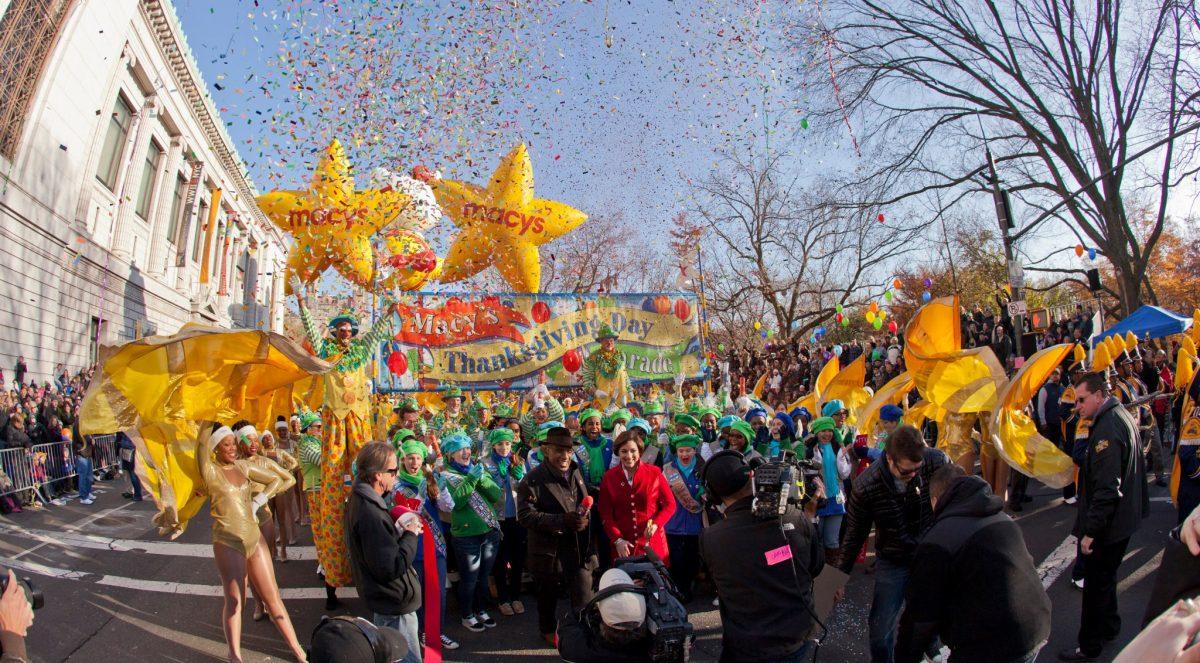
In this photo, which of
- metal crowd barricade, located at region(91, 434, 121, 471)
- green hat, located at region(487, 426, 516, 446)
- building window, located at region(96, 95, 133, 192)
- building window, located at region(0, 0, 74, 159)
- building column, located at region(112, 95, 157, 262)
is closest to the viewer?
green hat, located at region(487, 426, 516, 446)

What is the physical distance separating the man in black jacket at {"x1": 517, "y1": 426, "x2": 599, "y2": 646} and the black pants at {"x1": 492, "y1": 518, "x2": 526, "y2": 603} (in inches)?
44.4

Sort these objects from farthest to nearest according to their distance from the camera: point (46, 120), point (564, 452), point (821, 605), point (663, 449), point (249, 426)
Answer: point (46, 120), point (663, 449), point (249, 426), point (564, 452), point (821, 605)

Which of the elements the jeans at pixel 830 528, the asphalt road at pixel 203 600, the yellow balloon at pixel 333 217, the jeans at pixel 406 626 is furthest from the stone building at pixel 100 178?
the jeans at pixel 830 528

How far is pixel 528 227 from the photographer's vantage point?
1034 cm

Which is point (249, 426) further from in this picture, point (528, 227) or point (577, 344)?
point (577, 344)

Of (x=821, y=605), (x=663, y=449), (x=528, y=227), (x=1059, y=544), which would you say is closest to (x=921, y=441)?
(x=821, y=605)

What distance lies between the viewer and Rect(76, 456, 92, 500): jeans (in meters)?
11.6

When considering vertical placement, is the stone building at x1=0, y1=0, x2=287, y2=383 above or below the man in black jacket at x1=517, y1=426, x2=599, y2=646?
above

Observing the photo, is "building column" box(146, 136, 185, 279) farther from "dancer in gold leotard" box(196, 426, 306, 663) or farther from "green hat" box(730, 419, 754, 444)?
"green hat" box(730, 419, 754, 444)

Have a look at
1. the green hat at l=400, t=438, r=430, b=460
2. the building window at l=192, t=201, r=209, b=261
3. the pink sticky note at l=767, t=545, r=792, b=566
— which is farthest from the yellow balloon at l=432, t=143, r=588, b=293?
the building window at l=192, t=201, r=209, b=261

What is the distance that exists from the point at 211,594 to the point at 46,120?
17.8m

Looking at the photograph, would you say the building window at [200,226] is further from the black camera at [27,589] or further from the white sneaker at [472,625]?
the black camera at [27,589]

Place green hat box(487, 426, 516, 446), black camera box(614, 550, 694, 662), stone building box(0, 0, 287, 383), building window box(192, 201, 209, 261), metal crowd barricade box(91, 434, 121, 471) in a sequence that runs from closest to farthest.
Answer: black camera box(614, 550, 694, 662) < green hat box(487, 426, 516, 446) < metal crowd barricade box(91, 434, 121, 471) < stone building box(0, 0, 287, 383) < building window box(192, 201, 209, 261)

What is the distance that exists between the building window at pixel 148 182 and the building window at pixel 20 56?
37.5ft
